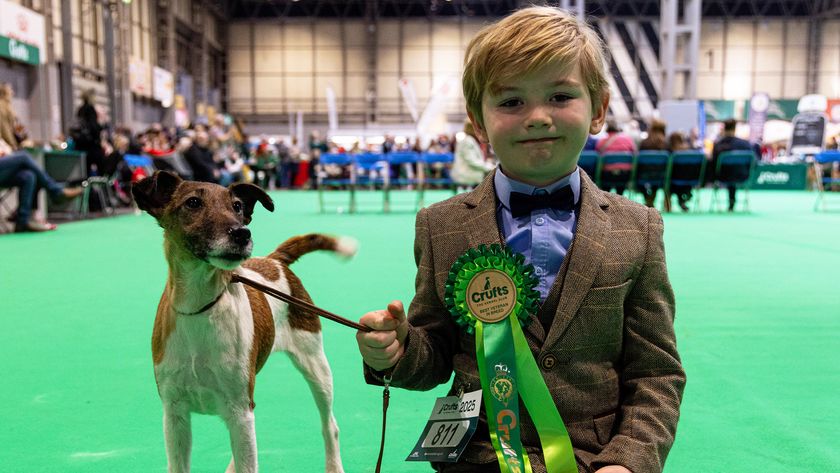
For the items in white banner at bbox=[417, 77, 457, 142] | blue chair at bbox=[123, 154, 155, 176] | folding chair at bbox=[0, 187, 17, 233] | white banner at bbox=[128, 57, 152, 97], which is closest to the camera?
folding chair at bbox=[0, 187, 17, 233]

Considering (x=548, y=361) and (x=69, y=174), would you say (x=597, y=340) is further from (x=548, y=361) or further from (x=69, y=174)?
(x=69, y=174)

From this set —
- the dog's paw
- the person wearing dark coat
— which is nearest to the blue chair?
the person wearing dark coat

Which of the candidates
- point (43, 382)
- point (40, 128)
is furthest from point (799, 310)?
point (40, 128)

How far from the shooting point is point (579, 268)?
1396 millimetres

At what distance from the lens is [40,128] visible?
18.0 metres

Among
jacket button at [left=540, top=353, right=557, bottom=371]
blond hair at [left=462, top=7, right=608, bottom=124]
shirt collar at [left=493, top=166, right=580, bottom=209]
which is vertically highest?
blond hair at [left=462, top=7, right=608, bottom=124]

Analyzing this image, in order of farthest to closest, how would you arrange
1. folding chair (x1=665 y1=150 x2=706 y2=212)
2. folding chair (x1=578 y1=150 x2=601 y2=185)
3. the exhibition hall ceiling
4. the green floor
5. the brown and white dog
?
the exhibition hall ceiling, folding chair (x1=665 y1=150 x2=706 y2=212), folding chair (x1=578 y1=150 x2=601 y2=185), the green floor, the brown and white dog

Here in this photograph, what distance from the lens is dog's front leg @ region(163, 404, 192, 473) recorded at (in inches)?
65.8

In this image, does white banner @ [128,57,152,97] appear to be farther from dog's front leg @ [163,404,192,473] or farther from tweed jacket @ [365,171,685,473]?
tweed jacket @ [365,171,685,473]

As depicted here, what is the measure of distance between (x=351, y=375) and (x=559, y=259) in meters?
1.88

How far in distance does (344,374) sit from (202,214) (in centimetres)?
171

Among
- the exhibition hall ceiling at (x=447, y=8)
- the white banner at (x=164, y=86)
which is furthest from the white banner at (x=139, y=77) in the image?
the exhibition hall ceiling at (x=447, y=8)

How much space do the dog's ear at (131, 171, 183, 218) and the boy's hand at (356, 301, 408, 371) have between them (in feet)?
2.08

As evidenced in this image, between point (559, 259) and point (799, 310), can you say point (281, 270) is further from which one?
point (799, 310)
